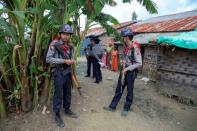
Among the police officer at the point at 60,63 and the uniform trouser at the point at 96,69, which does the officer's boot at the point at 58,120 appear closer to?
the police officer at the point at 60,63

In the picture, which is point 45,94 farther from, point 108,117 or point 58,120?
point 108,117

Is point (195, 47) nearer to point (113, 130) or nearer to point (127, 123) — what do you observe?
point (127, 123)

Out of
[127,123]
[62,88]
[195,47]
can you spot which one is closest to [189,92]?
[195,47]

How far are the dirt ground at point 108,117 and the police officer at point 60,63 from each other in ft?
1.41

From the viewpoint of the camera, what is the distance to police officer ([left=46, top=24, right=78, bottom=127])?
4344 mm

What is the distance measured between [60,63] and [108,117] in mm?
1729

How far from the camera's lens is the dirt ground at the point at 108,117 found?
4582mm

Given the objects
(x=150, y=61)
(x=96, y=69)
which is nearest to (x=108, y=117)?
(x=96, y=69)

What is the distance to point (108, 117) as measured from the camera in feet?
16.8

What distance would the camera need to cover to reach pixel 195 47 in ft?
22.3

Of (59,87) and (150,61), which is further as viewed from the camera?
(150,61)

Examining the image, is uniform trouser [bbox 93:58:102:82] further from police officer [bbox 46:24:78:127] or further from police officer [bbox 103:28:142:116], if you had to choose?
police officer [bbox 46:24:78:127]

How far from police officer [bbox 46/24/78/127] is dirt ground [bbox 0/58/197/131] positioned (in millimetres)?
429

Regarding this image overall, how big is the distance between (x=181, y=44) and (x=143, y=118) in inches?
121
